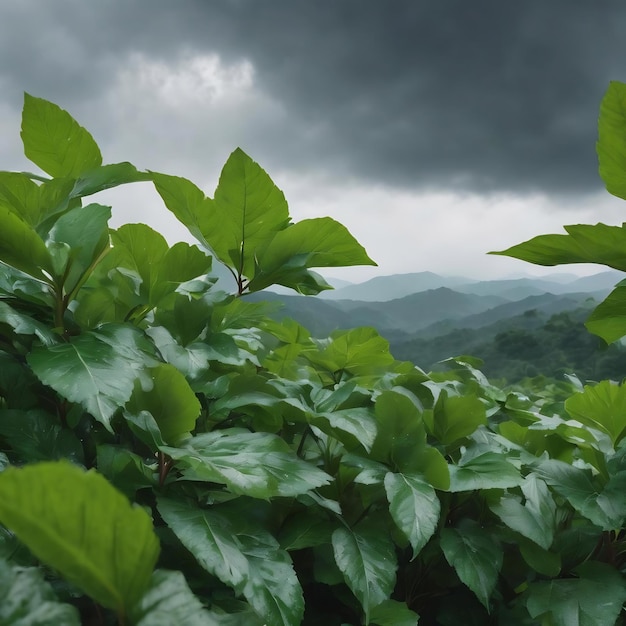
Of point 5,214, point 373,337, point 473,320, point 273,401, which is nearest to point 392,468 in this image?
point 273,401

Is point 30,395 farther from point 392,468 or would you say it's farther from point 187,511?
point 392,468

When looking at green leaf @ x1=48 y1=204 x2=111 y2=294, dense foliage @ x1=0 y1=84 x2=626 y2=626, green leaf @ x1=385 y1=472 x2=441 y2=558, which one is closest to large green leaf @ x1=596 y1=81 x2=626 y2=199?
dense foliage @ x1=0 y1=84 x2=626 y2=626

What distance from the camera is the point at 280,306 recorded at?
1.82 ft

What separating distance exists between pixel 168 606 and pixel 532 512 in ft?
1.12

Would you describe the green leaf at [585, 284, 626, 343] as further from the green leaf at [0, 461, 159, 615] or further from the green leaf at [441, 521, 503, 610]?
the green leaf at [0, 461, 159, 615]

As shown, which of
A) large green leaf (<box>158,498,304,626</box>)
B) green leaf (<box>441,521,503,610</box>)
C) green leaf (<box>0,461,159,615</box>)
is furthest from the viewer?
green leaf (<box>441,521,503,610</box>)

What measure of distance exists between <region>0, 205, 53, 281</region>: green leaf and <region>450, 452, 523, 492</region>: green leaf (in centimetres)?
33

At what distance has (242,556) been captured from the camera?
311mm

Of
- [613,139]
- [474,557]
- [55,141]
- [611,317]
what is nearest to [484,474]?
[474,557]

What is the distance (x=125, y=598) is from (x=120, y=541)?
0.09ft

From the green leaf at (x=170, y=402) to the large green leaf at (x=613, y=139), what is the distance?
1.16 ft

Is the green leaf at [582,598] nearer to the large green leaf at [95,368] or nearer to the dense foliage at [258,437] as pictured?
the dense foliage at [258,437]

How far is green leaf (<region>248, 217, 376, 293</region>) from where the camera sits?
48 cm

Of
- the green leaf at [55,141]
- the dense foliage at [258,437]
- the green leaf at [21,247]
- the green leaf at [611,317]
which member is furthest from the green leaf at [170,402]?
the green leaf at [611,317]
